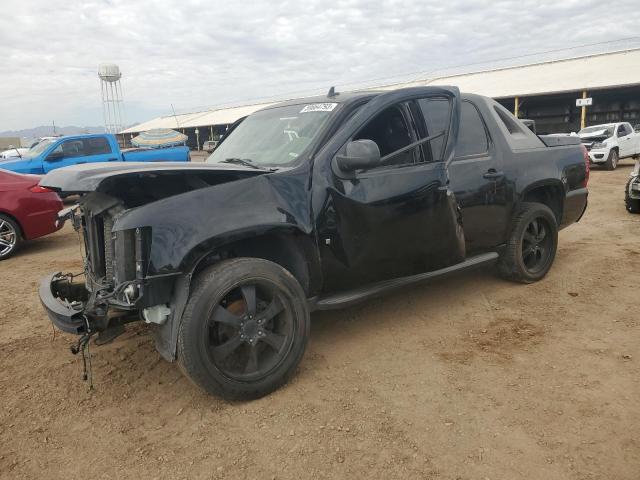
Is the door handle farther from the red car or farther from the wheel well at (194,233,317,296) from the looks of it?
the red car

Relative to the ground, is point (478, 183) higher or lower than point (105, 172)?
lower

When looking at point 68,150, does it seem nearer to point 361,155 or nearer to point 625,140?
point 361,155

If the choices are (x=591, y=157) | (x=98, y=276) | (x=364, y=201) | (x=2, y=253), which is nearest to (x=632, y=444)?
(x=364, y=201)

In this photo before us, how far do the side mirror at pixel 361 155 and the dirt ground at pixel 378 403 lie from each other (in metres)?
1.36

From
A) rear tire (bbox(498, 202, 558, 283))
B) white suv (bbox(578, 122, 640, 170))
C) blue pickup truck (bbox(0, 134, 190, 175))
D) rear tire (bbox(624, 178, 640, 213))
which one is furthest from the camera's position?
white suv (bbox(578, 122, 640, 170))

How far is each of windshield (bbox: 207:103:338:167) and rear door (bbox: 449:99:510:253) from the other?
118cm

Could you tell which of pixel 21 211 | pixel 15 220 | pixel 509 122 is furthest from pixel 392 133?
pixel 15 220

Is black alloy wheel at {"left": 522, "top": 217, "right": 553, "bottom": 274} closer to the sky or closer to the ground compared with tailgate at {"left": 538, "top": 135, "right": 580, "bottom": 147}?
closer to the ground

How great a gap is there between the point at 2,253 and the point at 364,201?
6.04 meters

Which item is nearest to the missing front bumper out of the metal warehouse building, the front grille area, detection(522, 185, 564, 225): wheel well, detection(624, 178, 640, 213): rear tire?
the front grille area

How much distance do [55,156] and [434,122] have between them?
11335 millimetres

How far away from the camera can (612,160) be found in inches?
633

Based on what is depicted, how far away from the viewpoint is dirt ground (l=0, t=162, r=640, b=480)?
238 cm

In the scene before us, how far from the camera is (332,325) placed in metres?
4.05
